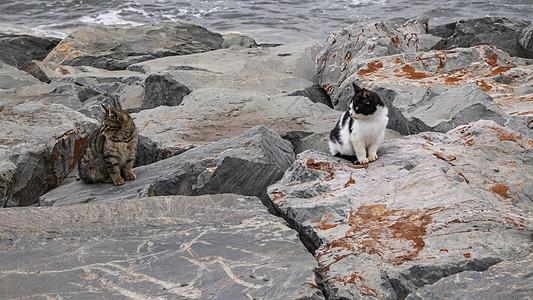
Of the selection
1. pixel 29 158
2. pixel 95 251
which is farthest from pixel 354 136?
pixel 29 158

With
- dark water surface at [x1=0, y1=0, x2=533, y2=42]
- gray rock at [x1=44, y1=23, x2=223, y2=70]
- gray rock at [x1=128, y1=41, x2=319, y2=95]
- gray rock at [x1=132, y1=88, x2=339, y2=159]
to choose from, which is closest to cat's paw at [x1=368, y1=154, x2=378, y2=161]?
gray rock at [x1=132, y1=88, x2=339, y2=159]

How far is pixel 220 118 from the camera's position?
688 centimetres

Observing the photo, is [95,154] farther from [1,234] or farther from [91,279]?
[91,279]

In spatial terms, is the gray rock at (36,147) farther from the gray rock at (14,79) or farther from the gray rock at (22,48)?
the gray rock at (22,48)

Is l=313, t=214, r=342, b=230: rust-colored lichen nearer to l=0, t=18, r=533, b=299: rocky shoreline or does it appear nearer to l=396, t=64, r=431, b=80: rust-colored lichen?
l=0, t=18, r=533, b=299: rocky shoreline

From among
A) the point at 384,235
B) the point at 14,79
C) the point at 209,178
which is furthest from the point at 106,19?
the point at 384,235

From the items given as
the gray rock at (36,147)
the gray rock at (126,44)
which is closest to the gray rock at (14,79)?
the gray rock at (126,44)

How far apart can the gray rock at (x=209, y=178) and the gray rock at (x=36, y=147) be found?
0.54 metres

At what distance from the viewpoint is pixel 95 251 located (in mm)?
3344

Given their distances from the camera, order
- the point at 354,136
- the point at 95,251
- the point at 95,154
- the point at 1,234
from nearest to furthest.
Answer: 1. the point at 95,251
2. the point at 1,234
3. the point at 354,136
4. the point at 95,154

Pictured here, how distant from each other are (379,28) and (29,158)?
6062 millimetres

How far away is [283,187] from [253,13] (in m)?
14.9

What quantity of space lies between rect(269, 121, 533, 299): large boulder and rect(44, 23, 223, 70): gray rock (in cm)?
773

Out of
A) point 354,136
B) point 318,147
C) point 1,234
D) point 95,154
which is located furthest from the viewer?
point 318,147
